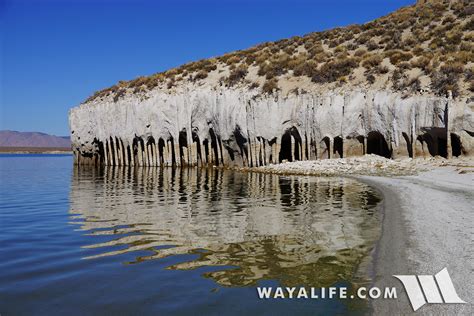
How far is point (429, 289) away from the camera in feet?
19.4

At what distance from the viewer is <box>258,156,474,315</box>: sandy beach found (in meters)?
5.82

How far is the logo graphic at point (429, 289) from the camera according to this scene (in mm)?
5547

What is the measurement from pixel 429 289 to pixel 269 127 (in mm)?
28207

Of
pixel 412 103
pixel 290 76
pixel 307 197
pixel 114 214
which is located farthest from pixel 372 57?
pixel 114 214

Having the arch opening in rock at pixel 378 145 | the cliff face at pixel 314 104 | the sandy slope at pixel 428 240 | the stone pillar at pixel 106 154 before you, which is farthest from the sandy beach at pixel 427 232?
the stone pillar at pixel 106 154

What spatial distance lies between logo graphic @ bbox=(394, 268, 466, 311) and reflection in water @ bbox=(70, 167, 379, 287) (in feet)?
3.31

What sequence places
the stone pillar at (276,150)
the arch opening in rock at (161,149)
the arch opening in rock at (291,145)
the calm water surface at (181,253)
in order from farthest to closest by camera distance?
the arch opening in rock at (161,149) → the stone pillar at (276,150) → the arch opening in rock at (291,145) → the calm water surface at (181,253)

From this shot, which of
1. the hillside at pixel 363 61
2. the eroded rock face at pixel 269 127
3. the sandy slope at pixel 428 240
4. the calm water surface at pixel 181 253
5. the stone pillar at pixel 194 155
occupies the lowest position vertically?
the calm water surface at pixel 181 253

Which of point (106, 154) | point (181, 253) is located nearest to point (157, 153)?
point (106, 154)

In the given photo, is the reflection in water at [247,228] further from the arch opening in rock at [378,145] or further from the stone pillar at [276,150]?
the stone pillar at [276,150]

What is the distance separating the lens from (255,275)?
7.23 metres

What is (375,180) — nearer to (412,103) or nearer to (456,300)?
(412,103)

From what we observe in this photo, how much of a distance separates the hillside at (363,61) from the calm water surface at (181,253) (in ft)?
65.4

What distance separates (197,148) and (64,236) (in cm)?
3032
